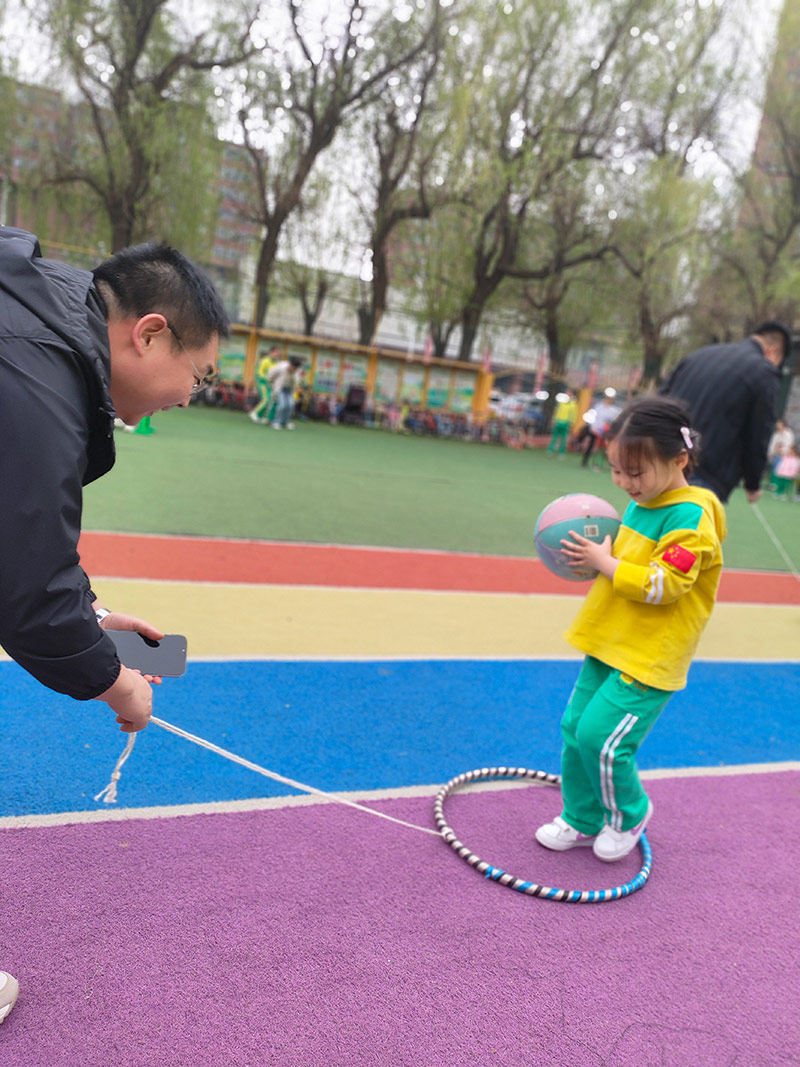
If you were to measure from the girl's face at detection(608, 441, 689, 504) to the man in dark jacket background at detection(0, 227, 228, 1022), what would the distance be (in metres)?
1.86

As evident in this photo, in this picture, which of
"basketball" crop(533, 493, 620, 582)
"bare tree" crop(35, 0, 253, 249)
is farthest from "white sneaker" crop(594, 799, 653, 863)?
"bare tree" crop(35, 0, 253, 249)

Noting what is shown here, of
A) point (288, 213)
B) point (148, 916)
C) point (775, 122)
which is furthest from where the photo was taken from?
point (775, 122)

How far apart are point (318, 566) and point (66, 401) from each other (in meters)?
5.86

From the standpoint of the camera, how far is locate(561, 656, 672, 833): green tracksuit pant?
311 centimetres

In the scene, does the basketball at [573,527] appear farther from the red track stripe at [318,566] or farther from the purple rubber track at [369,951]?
the red track stripe at [318,566]

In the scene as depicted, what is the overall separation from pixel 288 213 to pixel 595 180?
1149 centimetres

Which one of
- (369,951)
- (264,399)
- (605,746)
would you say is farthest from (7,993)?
(264,399)

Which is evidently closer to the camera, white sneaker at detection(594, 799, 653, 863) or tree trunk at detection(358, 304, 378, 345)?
white sneaker at detection(594, 799, 653, 863)

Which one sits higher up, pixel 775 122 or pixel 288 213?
pixel 775 122

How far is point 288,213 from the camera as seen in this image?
92.3 feet

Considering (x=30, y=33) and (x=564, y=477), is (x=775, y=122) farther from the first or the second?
(x=30, y=33)

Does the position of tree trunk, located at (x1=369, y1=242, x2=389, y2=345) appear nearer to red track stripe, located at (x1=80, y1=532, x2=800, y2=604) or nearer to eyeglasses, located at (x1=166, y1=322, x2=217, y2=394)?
red track stripe, located at (x1=80, y1=532, x2=800, y2=604)

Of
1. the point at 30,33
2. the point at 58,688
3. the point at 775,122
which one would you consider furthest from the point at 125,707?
the point at 775,122

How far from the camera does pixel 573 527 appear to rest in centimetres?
335
